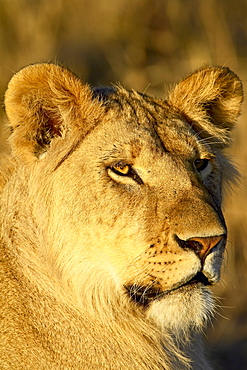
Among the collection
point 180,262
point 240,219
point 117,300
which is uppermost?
point 240,219

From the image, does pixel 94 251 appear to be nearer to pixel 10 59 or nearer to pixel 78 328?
pixel 78 328

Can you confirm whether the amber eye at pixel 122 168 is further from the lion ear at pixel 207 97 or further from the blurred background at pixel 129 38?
the blurred background at pixel 129 38

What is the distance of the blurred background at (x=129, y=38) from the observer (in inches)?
335

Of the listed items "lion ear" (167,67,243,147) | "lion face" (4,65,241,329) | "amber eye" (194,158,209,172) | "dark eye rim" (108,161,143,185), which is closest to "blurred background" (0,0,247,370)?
"lion ear" (167,67,243,147)

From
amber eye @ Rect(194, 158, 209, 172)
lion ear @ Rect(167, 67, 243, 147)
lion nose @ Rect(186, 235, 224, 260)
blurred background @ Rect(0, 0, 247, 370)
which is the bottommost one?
lion nose @ Rect(186, 235, 224, 260)

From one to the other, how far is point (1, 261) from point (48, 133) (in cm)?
71

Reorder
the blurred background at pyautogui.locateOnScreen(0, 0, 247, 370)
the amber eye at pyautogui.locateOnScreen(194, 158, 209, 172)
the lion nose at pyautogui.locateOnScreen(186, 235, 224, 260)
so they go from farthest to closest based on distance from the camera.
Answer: the blurred background at pyautogui.locateOnScreen(0, 0, 247, 370)
the amber eye at pyautogui.locateOnScreen(194, 158, 209, 172)
the lion nose at pyautogui.locateOnScreen(186, 235, 224, 260)

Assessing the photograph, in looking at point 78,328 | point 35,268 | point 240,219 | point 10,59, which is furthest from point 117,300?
point 10,59

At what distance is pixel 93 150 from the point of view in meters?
3.50

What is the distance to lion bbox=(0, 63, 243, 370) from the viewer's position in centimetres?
324

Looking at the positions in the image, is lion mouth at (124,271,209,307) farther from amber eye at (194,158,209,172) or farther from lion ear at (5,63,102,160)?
lion ear at (5,63,102,160)

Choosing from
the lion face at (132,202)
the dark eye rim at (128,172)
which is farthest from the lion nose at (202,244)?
the dark eye rim at (128,172)

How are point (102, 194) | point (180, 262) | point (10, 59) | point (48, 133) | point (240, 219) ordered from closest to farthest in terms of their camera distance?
point (180, 262) → point (102, 194) → point (48, 133) → point (240, 219) → point (10, 59)

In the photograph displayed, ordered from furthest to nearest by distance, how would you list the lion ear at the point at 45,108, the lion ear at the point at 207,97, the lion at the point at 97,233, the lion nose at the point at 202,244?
1. the lion ear at the point at 207,97
2. the lion ear at the point at 45,108
3. the lion at the point at 97,233
4. the lion nose at the point at 202,244
